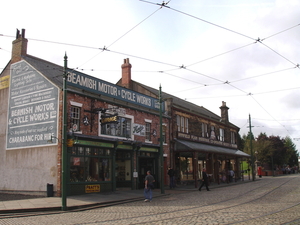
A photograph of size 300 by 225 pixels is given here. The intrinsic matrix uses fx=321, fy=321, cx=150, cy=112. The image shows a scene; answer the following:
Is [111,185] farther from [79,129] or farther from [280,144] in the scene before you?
[280,144]

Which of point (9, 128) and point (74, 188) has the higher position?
point (9, 128)

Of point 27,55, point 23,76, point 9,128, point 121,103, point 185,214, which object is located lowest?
point 185,214

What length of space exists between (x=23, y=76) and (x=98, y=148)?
6.99 meters

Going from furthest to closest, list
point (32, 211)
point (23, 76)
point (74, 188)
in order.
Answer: point (23, 76), point (74, 188), point (32, 211)

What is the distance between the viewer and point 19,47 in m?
21.9

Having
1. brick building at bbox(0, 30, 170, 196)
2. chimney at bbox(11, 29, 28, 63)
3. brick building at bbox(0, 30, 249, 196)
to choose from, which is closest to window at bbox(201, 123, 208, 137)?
brick building at bbox(0, 30, 249, 196)

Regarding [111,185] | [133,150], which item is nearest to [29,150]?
[111,185]

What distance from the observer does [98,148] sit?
20.6 metres

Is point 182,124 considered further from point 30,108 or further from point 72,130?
point 30,108

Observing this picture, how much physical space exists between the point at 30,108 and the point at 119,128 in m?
5.98

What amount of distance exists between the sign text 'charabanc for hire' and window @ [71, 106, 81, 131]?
1381mm

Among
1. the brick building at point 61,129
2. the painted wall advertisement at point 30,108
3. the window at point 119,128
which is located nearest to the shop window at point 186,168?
the brick building at point 61,129

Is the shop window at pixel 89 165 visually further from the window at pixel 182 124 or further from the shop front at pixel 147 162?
the window at pixel 182 124

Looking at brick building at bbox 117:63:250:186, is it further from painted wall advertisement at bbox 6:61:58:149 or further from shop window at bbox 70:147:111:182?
painted wall advertisement at bbox 6:61:58:149
